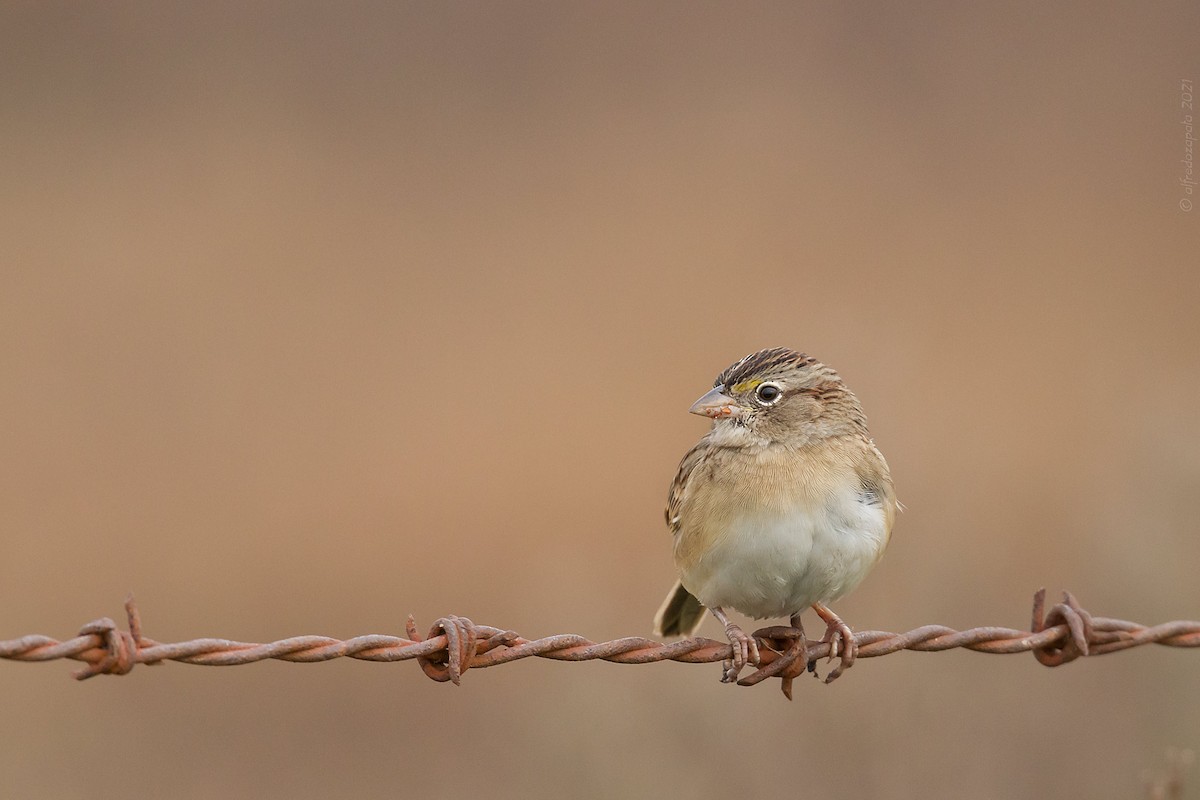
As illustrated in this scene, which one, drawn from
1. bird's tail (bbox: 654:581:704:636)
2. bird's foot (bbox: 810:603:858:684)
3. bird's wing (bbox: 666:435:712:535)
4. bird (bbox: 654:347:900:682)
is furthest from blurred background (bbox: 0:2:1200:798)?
bird's foot (bbox: 810:603:858:684)

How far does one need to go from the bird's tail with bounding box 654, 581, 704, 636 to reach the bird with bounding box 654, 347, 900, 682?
0.31 m

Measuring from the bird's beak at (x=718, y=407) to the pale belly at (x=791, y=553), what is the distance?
527mm

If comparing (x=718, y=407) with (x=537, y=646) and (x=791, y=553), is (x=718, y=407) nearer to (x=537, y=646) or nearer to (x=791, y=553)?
(x=791, y=553)

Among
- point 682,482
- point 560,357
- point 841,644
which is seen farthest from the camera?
point 560,357

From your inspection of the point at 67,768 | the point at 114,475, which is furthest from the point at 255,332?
the point at 67,768

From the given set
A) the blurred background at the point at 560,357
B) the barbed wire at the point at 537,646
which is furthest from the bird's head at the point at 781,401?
the blurred background at the point at 560,357

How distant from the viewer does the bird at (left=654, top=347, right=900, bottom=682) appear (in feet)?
16.9

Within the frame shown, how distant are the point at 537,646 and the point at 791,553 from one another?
3.96ft

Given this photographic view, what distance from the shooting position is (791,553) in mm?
5113

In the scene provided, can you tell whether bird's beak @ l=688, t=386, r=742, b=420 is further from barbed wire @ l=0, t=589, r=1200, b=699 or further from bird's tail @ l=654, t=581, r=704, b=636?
barbed wire @ l=0, t=589, r=1200, b=699

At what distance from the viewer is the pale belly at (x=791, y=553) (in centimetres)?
514

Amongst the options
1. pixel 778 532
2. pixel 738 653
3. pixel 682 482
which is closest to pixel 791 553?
pixel 778 532

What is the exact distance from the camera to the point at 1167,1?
56.7 feet

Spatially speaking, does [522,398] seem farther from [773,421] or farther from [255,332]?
[773,421]
